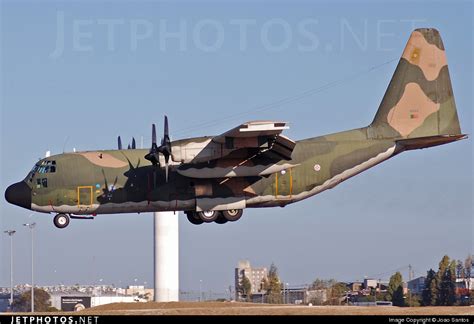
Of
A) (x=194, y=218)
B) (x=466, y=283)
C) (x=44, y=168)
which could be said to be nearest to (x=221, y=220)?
(x=194, y=218)

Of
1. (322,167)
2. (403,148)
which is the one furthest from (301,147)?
(403,148)

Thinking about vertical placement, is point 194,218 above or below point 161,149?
below

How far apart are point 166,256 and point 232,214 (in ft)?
86.2

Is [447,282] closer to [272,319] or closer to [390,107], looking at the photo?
[390,107]

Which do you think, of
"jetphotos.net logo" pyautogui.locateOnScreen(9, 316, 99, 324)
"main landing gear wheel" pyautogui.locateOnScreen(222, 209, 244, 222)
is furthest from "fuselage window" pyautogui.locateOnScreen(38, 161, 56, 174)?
"jetphotos.net logo" pyautogui.locateOnScreen(9, 316, 99, 324)

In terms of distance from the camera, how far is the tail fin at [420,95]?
5053 cm

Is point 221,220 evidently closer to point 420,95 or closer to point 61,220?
point 61,220

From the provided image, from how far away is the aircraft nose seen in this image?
48562 millimetres

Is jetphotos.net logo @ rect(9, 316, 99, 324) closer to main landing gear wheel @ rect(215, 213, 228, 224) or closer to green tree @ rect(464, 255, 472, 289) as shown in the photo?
main landing gear wheel @ rect(215, 213, 228, 224)

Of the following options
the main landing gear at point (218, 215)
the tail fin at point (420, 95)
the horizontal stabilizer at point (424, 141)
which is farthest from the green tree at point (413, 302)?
the main landing gear at point (218, 215)

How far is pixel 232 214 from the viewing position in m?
48.7

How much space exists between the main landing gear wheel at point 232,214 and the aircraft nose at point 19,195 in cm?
916

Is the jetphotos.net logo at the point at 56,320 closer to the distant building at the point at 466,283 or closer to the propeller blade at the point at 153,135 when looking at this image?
the propeller blade at the point at 153,135

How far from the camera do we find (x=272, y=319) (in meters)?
29.5
